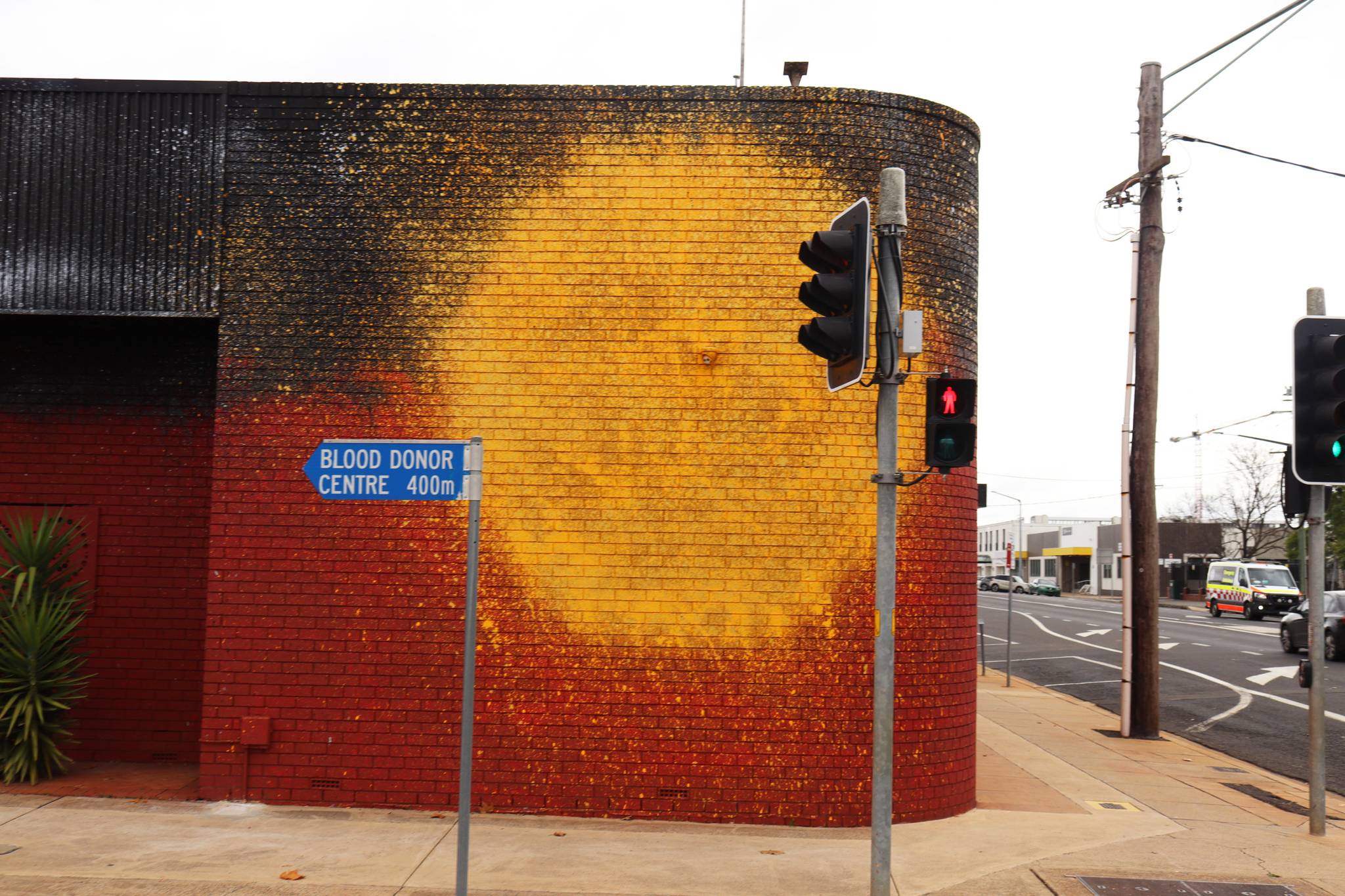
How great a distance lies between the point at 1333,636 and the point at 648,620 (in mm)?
21696

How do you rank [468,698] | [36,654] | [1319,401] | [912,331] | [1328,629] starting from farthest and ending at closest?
[1328,629], [1319,401], [36,654], [912,331], [468,698]

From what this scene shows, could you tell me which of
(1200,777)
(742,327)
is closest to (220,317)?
(742,327)

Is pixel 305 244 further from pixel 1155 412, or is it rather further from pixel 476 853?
pixel 1155 412

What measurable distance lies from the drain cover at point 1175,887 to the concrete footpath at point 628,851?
43mm

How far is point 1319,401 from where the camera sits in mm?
9352

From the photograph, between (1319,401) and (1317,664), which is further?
(1317,664)

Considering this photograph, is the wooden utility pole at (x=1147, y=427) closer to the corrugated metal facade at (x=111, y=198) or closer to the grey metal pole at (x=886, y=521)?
the grey metal pole at (x=886, y=521)

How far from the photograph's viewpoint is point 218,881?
6.93 meters

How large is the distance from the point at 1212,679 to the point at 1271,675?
131cm

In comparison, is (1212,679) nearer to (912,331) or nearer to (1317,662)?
(1317,662)

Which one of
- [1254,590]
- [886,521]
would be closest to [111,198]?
[886,521]

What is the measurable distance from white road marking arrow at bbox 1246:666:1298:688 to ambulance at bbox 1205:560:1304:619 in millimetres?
21420

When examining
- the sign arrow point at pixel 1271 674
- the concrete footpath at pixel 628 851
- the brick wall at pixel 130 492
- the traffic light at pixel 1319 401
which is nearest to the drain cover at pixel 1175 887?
the concrete footpath at pixel 628 851


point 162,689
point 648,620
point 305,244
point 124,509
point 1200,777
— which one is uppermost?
point 305,244
